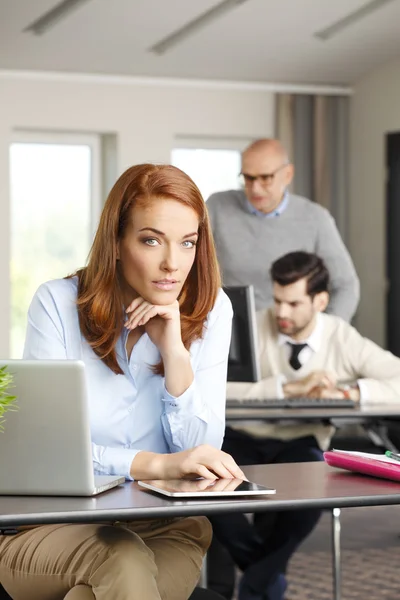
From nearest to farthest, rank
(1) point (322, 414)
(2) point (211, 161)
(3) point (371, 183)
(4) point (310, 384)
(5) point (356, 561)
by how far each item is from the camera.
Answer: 1. (1) point (322, 414)
2. (4) point (310, 384)
3. (5) point (356, 561)
4. (3) point (371, 183)
5. (2) point (211, 161)

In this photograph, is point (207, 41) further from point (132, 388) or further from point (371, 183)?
point (132, 388)

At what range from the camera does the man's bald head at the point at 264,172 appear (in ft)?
14.9

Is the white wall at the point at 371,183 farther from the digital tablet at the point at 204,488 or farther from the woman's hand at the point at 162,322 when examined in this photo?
the digital tablet at the point at 204,488

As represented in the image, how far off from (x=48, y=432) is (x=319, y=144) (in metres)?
6.39

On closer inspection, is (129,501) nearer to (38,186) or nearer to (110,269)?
(110,269)

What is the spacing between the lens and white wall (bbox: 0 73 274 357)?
7172mm

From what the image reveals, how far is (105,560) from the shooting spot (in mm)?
1815

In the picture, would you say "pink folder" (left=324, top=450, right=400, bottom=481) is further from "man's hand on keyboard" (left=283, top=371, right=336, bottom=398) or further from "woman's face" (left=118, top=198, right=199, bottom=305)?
"man's hand on keyboard" (left=283, top=371, right=336, bottom=398)

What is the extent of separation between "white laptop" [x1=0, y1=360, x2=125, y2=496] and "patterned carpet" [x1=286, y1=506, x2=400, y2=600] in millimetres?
2250

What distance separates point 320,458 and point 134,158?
164 inches

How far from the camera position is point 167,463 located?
77.9 inches

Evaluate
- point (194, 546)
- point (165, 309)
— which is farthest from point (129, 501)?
point (165, 309)

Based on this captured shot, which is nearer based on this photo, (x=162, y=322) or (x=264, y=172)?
(x=162, y=322)

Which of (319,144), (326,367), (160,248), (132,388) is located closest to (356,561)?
(326,367)
